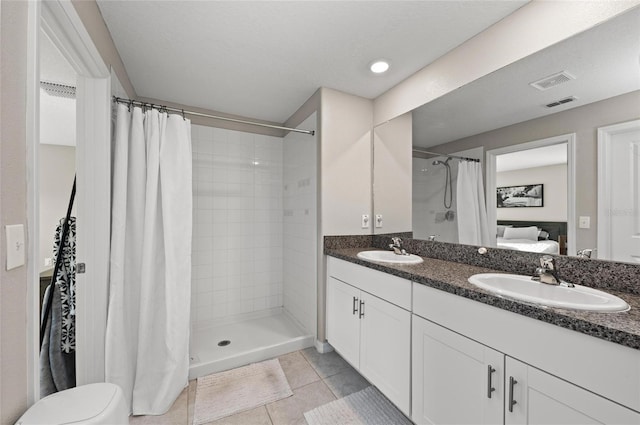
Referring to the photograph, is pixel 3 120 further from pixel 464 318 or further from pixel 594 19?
pixel 594 19

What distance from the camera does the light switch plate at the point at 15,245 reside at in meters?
0.67

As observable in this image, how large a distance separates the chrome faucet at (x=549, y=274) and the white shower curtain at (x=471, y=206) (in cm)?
38

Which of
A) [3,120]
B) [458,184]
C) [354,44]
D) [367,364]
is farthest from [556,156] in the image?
[3,120]

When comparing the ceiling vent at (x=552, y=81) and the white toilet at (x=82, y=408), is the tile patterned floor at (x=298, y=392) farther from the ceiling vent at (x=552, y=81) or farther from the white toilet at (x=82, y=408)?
the ceiling vent at (x=552, y=81)

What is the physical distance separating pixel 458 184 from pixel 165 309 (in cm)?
224

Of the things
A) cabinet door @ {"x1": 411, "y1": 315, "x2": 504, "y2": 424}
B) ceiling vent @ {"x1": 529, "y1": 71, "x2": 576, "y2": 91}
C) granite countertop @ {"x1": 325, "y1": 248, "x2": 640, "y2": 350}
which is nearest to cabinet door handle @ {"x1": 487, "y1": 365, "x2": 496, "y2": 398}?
cabinet door @ {"x1": 411, "y1": 315, "x2": 504, "y2": 424}

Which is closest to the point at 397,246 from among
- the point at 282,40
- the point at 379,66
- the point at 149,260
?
the point at 379,66

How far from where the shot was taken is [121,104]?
164 cm

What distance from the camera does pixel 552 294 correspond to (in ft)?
3.88

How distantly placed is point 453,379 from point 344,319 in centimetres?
92

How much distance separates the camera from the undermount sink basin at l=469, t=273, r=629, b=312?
0.88 meters

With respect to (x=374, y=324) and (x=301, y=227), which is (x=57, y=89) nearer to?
(x=301, y=227)

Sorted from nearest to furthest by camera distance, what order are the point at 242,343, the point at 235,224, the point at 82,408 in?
the point at 82,408, the point at 242,343, the point at 235,224

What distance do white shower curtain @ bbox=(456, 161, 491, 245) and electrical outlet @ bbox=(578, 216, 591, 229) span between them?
43 centimetres
